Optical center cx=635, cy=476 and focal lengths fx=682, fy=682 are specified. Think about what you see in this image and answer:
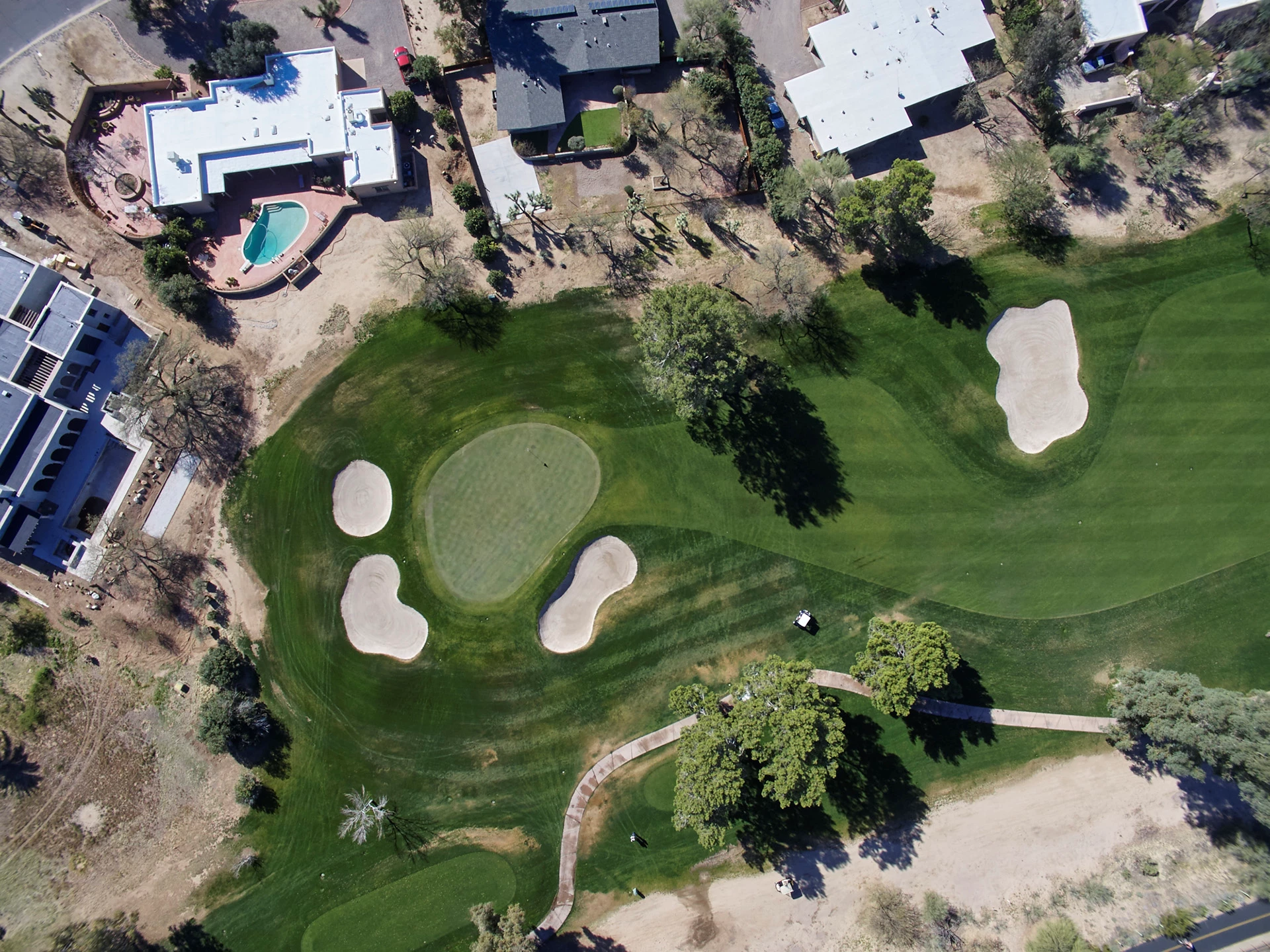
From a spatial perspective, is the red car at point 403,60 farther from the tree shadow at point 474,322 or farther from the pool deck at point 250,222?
the tree shadow at point 474,322

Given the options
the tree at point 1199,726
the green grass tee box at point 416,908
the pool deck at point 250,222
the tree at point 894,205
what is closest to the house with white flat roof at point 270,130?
the pool deck at point 250,222

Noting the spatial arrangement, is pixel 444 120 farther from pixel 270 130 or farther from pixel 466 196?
pixel 270 130

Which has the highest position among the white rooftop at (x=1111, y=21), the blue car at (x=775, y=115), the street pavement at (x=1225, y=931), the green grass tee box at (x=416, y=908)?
the white rooftop at (x=1111, y=21)

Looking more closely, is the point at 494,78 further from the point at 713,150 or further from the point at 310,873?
the point at 310,873

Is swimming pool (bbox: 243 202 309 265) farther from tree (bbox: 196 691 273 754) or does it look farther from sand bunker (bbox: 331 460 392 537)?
tree (bbox: 196 691 273 754)

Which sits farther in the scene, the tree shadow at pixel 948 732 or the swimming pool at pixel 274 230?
the swimming pool at pixel 274 230

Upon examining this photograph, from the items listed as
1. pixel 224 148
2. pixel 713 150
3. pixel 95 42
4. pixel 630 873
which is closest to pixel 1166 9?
pixel 713 150

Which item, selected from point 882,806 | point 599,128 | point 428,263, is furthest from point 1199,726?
point 428,263
